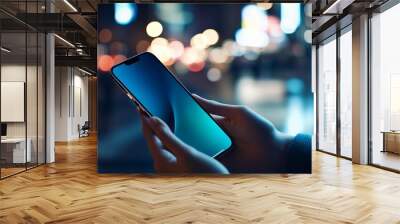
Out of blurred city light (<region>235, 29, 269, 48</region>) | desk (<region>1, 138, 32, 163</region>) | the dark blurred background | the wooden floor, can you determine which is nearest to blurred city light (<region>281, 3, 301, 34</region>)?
the dark blurred background

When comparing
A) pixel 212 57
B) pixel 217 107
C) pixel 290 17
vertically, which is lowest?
pixel 217 107

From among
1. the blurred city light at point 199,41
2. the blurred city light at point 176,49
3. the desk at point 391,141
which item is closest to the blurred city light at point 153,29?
the blurred city light at point 176,49

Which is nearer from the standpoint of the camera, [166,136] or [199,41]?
[166,136]

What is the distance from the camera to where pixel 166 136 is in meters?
6.51

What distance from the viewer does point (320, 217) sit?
396 centimetres

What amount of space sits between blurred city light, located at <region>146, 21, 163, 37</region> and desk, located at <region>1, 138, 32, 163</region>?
3.22 m

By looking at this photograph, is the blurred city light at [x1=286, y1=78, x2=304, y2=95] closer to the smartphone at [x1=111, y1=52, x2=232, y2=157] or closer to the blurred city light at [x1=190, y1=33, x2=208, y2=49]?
the smartphone at [x1=111, y1=52, x2=232, y2=157]

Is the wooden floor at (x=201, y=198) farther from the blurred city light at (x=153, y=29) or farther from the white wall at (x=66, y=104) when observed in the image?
the white wall at (x=66, y=104)

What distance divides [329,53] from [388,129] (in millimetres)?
3598

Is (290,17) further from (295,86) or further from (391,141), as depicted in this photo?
(391,141)

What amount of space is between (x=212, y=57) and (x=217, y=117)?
106cm

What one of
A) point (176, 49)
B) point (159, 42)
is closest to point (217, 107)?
point (176, 49)

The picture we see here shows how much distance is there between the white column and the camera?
8.12m

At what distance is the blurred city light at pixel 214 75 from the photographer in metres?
6.61
